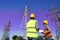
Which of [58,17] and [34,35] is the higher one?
[58,17]

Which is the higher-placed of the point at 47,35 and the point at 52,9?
the point at 52,9

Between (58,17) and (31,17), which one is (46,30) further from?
(58,17)

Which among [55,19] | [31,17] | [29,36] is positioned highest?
[55,19]

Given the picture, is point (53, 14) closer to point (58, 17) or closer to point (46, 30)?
point (58, 17)

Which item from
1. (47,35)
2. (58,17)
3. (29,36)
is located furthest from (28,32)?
(58,17)

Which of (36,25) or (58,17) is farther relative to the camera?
(58,17)

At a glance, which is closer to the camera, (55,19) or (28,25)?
(28,25)

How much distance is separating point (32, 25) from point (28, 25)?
0.21 metres

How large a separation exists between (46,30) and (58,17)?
114ft

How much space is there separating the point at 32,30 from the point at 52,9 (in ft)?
120

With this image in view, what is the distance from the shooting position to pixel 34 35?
1111 centimetres

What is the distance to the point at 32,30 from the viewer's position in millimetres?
11102

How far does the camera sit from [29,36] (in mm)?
11078

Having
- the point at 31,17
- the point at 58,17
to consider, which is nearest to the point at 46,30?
the point at 31,17
